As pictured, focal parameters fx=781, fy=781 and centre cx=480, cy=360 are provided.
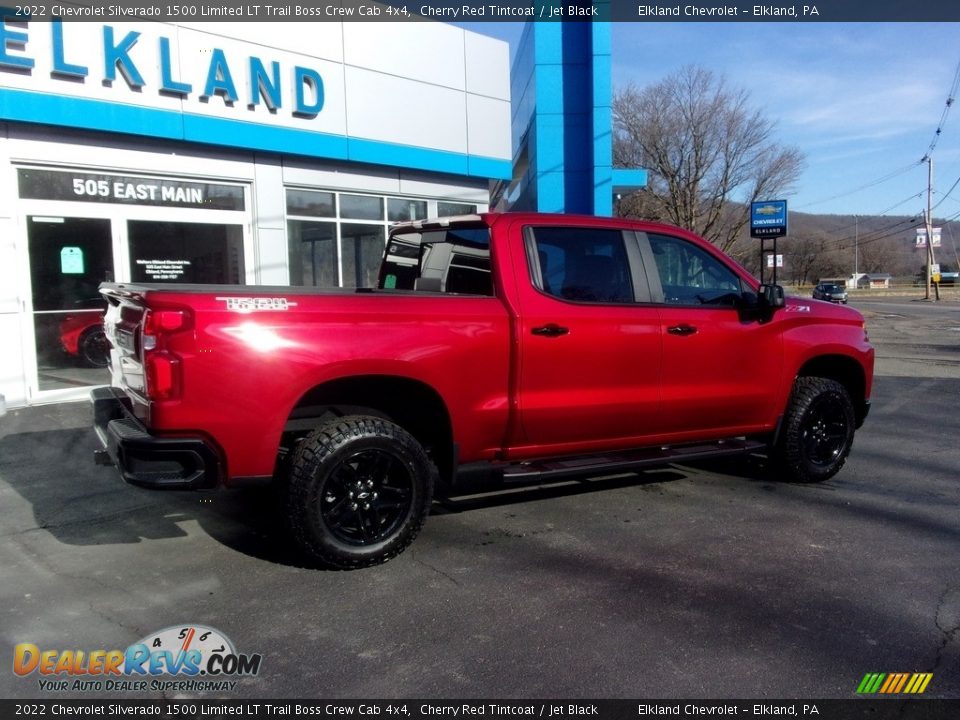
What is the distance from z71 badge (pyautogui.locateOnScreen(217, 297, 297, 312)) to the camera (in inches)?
151

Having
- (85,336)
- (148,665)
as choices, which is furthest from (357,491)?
(85,336)

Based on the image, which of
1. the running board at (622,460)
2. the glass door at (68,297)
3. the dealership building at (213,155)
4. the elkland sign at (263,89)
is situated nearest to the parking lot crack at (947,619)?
the running board at (622,460)

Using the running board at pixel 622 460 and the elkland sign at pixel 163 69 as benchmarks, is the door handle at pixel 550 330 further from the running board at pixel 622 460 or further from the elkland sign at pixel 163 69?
the elkland sign at pixel 163 69

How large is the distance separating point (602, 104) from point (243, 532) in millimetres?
14555

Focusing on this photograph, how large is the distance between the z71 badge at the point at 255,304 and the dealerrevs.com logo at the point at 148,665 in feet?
5.05

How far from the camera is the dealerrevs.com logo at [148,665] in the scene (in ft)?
10.4

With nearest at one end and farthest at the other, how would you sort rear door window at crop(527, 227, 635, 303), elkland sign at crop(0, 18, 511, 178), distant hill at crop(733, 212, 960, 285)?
rear door window at crop(527, 227, 635, 303) < elkland sign at crop(0, 18, 511, 178) < distant hill at crop(733, 212, 960, 285)

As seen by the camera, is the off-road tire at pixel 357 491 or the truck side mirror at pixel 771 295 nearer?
the off-road tire at pixel 357 491

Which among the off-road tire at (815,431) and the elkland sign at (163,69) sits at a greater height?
the elkland sign at (163,69)

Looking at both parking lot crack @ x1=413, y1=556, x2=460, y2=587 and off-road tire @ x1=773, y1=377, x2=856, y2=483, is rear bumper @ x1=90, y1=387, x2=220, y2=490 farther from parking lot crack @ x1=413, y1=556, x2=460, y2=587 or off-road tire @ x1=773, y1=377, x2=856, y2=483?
off-road tire @ x1=773, y1=377, x2=856, y2=483

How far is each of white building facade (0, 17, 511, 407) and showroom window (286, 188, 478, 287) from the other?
0.02 m

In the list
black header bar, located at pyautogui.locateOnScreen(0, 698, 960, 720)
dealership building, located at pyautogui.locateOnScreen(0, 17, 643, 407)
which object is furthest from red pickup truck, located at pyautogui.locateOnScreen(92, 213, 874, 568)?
dealership building, located at pyautogui.locateOnScreen(0, 17, 643, 407)

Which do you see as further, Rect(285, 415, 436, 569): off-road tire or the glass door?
the glass door

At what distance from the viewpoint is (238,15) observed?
415 inches
